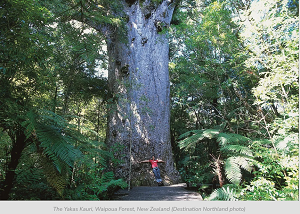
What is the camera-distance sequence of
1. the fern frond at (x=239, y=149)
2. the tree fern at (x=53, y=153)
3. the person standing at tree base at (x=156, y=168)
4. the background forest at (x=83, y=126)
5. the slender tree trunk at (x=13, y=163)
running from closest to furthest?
1. the tree fern at (x=53, y=153)
2. the background forest at (x=83, y=126)
3. the slender tree trunk at (x=13, y=163)
4. the fern frond at (x=239, y=149)
5. the person standing at tree base at (x=156, y=168)

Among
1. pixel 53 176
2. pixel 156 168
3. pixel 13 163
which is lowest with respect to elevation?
pixel 156 168

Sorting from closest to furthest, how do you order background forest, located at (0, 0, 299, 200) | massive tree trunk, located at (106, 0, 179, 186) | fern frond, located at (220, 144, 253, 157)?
1. background forest, located at (0, 0, 299, 200)
2. fern frond, located at (220, 144, 253, 157)
3. massive tree trunk, located at (106, 0, 179, 186)

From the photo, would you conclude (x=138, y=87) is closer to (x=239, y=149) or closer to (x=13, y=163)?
(x=239, y=149)

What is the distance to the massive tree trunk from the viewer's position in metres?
4.12

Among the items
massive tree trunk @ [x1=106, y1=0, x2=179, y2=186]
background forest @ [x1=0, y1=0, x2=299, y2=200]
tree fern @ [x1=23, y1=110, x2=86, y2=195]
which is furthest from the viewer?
massive tree trunk @ [x1=106, y1=0, x2=179, y2=186]

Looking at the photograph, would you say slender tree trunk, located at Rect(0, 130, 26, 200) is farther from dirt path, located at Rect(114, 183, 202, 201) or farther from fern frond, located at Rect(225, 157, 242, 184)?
fern frond, located at Rect(225, 157, 242, 184)

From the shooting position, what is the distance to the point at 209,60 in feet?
13.8

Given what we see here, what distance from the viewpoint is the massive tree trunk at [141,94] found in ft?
13.5

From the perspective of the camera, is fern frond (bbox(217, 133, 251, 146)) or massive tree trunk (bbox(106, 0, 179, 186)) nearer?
fern frond (bbox(217, 133, 251, 146))

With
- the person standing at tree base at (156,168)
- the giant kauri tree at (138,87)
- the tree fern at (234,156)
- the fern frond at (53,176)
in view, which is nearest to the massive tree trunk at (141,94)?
the giant kauri tree at (138,87)

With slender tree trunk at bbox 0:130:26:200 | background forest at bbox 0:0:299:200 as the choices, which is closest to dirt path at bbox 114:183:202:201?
background forest at bbox 0:0:299:200

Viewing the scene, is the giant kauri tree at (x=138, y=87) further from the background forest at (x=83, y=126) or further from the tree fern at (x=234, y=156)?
the tree fern at (x=234, y=156)

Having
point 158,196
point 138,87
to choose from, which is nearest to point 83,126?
point 158,196

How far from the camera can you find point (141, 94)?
4508 millimetres
